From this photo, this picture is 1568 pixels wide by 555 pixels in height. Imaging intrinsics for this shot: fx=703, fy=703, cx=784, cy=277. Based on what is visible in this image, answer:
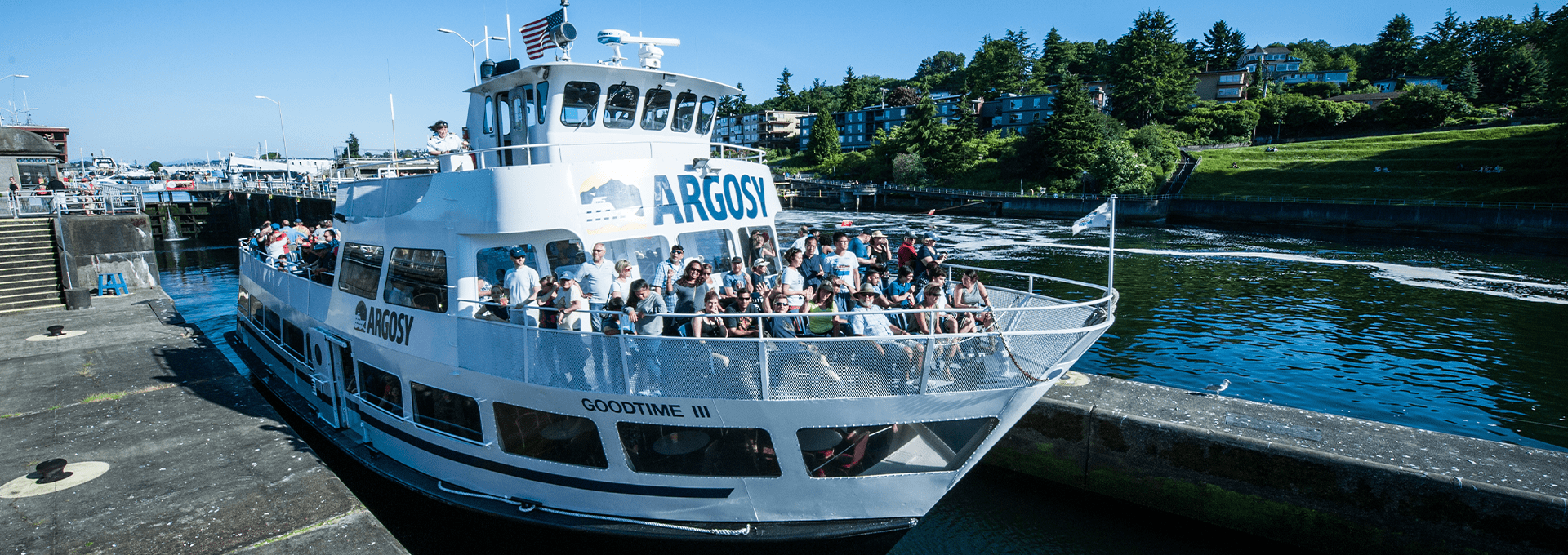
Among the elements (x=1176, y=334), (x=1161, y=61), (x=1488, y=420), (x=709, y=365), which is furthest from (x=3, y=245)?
(x=1161, y=61)

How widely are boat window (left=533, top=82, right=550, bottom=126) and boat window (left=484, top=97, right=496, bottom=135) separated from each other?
1176 mm

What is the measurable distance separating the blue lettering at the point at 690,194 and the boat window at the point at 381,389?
417 centimetres

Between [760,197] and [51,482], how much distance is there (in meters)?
9.05

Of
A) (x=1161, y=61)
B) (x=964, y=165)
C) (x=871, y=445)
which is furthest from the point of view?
(x=1161, y=61)

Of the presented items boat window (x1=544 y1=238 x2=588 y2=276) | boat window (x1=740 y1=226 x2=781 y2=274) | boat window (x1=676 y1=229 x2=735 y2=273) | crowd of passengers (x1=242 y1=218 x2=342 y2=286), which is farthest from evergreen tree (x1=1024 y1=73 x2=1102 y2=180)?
boat window (x1=544 y1=238 x2=588 y2=276)

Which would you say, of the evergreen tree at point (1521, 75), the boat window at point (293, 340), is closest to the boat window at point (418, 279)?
the boat window at point (293, 340)

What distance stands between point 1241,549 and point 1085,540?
6.16 ft

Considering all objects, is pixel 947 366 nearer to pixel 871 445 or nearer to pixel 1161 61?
pixel 871 445

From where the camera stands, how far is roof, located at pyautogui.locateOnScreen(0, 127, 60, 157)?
35.2 m

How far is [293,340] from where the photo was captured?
12578 mm

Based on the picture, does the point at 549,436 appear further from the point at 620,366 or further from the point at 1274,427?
the point at 1274,427

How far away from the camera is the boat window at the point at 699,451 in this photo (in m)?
6.78

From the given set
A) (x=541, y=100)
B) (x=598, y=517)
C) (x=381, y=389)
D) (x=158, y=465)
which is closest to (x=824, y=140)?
(x=541, y=100)

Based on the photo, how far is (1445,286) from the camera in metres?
28.3
